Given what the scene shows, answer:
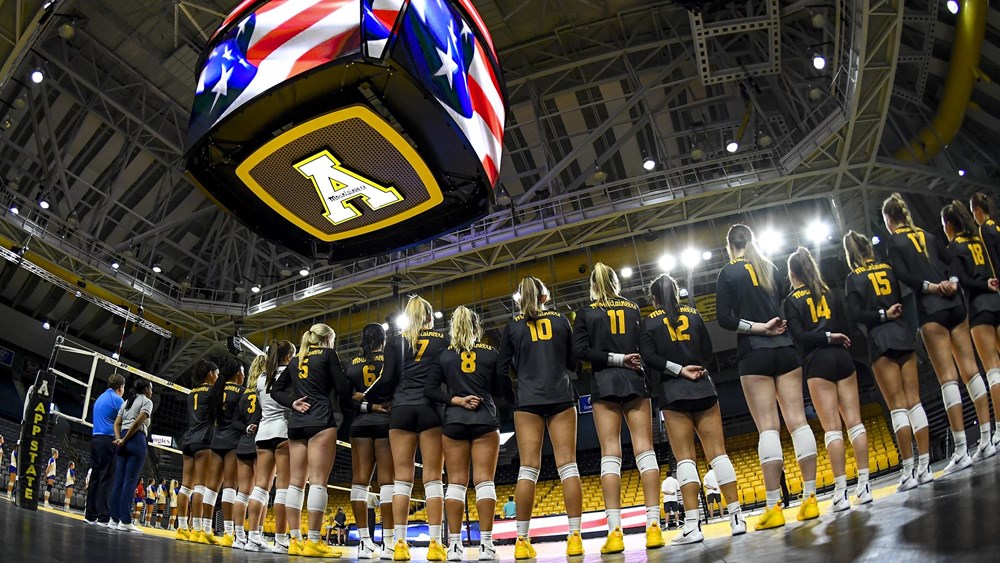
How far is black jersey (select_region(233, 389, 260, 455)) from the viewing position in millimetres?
6223

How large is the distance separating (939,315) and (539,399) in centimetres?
308

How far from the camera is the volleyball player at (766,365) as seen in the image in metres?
3.80

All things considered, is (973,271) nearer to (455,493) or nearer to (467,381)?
(467,381)

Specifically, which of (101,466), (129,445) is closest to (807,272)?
(129,445)

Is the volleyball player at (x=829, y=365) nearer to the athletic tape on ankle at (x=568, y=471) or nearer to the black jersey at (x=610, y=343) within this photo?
the black jersey at (x=610, y=343)

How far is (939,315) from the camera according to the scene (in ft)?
15.5

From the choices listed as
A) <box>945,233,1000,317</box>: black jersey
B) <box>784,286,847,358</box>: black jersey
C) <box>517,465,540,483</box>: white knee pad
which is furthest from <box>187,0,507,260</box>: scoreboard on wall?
<box>945,233,1000,317</box>: black jersey

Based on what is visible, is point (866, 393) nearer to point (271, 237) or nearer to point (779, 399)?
point (779, 399)

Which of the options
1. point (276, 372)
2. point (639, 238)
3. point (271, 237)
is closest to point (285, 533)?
point (276, 372)

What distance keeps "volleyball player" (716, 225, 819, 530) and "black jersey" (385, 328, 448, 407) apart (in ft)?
6.81

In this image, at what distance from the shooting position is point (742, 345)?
4.13 meters

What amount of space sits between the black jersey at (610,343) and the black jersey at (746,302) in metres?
0.59

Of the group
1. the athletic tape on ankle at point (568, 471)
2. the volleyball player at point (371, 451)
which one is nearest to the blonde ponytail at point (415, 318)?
the volleyball player at point (371, 451)

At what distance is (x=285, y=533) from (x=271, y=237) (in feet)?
8.02
